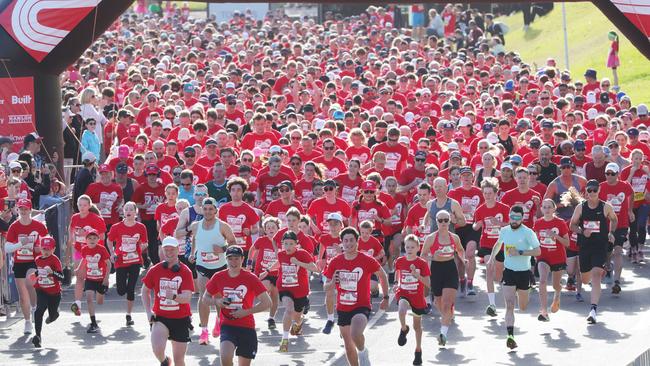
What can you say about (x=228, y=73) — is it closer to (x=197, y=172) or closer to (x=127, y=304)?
(x=197, y=172)

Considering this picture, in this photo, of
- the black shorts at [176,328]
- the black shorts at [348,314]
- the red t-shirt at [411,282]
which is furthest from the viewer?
the red t-shirt at [411,282]

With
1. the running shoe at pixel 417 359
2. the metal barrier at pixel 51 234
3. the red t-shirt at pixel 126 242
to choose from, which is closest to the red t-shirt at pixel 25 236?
the metal barrier at pixel 51 234

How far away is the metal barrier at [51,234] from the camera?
18844mm

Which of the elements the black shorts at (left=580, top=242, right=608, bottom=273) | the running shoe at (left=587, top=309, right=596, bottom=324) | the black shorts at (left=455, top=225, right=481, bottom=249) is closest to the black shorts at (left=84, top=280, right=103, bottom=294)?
the black shorts at (left=455, top=225, right=481, bottom=249)

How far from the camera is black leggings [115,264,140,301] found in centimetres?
1836

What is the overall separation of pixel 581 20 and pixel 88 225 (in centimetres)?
3722

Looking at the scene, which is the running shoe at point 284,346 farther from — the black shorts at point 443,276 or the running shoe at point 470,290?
the running shoe at point 470,290

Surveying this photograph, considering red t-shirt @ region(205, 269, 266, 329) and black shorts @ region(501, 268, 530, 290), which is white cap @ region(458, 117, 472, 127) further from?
red t-shirt @ region(205, 269, 266, 329)

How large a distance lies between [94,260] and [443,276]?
437cm

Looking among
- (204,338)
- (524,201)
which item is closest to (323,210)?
(524,201)

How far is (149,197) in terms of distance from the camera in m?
20.7

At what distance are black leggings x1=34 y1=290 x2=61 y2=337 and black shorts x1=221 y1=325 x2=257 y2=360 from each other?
349cm

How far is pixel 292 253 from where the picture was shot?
17.1 m

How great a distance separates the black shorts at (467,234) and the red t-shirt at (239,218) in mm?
2957
